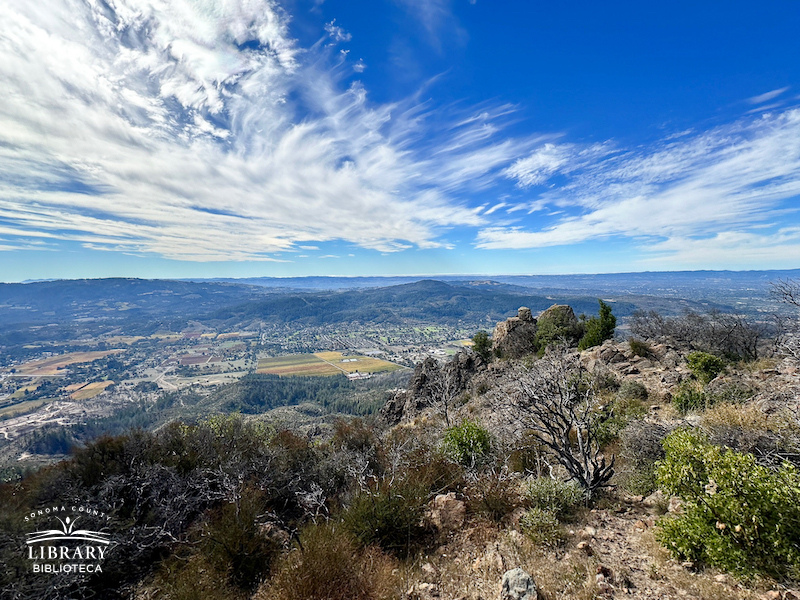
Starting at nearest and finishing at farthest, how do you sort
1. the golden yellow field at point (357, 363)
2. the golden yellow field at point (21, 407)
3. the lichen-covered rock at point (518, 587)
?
the lichen-covered rock at point (518, 587)
the golden yellow field at point (21, 407)
the golden yellow field at point (357, 363)

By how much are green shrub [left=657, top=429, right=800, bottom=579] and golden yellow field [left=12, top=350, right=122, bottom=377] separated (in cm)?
22481

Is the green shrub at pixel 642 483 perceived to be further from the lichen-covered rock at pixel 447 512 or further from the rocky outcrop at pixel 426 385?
the rocky outcrop at pixel 426 385

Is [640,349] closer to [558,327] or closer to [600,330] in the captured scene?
[600,330]

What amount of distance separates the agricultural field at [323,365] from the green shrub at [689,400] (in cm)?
12965

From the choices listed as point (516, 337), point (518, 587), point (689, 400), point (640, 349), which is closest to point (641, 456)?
point (518, 587)

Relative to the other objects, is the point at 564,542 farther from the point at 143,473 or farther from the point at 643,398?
the point at 643,398

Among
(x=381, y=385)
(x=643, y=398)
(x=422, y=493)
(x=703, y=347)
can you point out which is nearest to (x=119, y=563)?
(x=422, y=493)

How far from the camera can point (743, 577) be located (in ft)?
14.6

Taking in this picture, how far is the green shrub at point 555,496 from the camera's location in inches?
291

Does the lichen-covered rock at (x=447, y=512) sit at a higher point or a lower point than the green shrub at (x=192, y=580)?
higher

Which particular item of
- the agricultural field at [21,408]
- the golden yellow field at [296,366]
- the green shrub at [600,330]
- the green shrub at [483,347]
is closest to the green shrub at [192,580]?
the green shrub at [600,330]

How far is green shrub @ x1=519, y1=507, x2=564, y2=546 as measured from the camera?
644 centimetres

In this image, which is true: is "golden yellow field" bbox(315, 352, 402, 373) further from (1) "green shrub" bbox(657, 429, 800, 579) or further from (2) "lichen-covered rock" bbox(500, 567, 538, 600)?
(1) "green shrub" bbox(657, 429, 800, 579)

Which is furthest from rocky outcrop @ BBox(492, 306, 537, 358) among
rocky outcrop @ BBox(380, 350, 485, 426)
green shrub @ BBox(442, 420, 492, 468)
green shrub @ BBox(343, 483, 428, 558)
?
green shrub @ BBox(343, 483, 428, 558)
